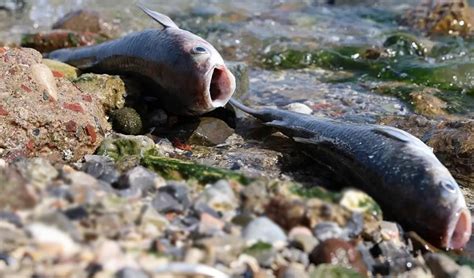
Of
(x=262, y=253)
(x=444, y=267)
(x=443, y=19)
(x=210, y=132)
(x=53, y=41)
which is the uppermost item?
(x=262, y=253)

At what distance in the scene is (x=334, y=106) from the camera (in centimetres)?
726

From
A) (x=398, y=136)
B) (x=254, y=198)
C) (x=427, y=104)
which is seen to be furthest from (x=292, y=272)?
(x=427, y=104)

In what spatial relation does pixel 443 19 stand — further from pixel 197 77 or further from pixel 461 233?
pixel 461 233

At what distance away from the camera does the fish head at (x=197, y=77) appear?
5387 millimetres

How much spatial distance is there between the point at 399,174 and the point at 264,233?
147cm

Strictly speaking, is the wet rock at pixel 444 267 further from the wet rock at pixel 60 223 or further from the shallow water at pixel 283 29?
the shallow water at pixel 283 29

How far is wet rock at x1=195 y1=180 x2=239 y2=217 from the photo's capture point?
3141mm

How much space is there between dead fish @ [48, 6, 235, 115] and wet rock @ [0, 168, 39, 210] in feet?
8.93

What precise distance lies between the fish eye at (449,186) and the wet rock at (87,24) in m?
7.67

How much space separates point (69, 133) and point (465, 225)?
2.95 meters

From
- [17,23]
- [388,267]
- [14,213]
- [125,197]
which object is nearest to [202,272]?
[125,197]

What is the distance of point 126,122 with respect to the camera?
19.2ft

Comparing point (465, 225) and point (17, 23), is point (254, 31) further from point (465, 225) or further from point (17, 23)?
point (465, 225)

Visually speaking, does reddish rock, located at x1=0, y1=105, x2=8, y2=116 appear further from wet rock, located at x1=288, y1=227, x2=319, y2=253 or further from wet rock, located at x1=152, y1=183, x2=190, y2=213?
wet rock, located at x1=288, y1=227, x2=319, y2=253
